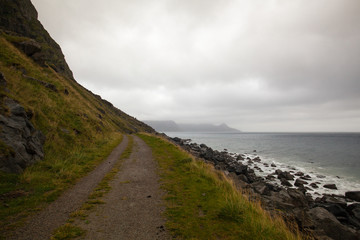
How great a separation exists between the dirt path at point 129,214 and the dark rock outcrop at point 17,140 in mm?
4860

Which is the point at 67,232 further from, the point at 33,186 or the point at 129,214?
the point at 33,186

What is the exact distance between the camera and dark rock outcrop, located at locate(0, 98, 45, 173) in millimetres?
7733

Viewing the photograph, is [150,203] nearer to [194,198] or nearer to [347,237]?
[194,198]

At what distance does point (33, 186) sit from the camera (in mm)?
7352

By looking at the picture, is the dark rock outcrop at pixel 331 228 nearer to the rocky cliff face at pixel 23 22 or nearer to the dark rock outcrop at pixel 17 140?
the dark rock outcrop at pixel 17 140

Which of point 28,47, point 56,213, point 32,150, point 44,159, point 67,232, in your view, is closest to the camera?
point 67,232

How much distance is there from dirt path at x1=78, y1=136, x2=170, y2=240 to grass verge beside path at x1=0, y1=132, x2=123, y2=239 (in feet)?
7.18

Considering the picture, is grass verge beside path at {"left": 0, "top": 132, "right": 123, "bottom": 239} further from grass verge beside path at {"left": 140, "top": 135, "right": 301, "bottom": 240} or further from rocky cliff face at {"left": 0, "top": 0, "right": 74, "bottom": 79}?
rocky cliff face at {"left": 0, "top": 0, "right": 74, "bottom": 79}

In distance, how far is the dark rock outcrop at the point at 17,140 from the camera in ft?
25.4

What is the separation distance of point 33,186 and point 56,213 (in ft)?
10.2

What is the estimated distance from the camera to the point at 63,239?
14.2ft

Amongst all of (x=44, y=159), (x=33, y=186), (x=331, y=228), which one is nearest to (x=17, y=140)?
(x=44, y=159)

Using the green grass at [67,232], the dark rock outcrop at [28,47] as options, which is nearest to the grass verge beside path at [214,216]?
the green grass at [67,232]

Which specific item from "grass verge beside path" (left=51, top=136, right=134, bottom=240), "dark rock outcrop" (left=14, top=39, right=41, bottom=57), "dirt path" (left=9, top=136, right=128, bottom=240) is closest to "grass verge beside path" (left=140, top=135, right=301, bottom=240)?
"grass verge beside path" (left=51, top=136, right=134, bottom=240)
